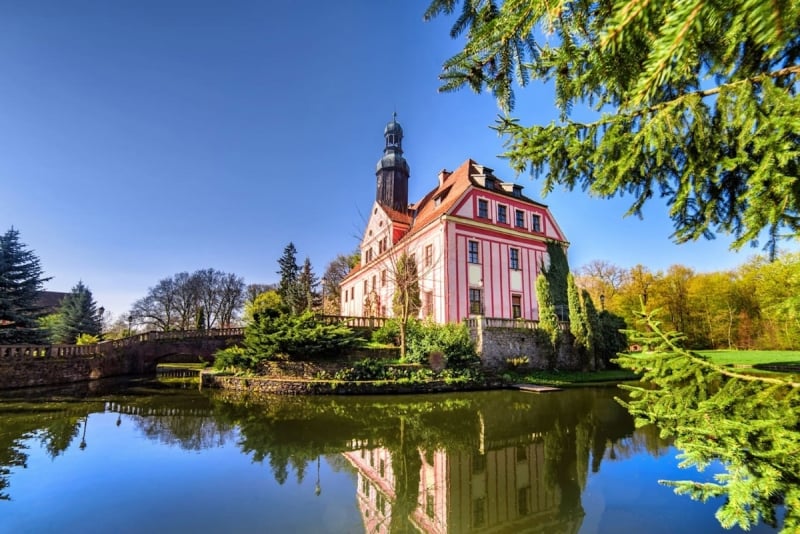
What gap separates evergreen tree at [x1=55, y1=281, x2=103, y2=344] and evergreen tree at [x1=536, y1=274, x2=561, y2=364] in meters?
36.0

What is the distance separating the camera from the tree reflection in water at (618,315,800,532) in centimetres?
191

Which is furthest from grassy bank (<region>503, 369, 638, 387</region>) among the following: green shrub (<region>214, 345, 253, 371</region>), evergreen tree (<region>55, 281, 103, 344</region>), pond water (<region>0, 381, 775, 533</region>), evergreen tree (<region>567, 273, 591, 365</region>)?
evergreen tree (<region>55, 281, 103, 344</region>)

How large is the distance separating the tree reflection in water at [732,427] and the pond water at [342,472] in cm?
290

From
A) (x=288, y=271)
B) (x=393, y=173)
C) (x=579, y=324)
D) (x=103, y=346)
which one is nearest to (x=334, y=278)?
(x=288, y=271)

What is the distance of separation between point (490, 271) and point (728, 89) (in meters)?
19.4

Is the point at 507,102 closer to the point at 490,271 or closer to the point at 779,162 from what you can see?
the point at 779,162

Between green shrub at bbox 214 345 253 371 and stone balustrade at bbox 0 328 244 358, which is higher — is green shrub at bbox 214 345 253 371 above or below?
below

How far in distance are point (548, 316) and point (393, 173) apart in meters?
17.6

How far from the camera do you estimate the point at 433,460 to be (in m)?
6.66

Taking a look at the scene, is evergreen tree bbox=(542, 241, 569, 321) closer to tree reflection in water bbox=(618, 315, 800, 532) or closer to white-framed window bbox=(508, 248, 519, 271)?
white-framed window bbox=(508, 248, 519, 271)

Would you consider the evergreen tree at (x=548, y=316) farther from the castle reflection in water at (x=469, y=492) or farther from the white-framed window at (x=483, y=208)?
the castle reflection in water at (x=469, y=492)

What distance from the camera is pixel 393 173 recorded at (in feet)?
99.0

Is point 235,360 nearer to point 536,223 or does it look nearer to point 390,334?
point 390,334

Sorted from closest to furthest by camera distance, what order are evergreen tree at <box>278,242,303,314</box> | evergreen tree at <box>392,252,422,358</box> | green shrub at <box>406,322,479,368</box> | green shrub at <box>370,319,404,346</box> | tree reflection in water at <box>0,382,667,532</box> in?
1. tree reflection in water at <box>0,382,667,532</box>
2. green shrub at <box>406,322,479,368</box>
3. evergreen tree at <box>392,252,422,358</box>
4. green shrub at <box>370,319,404,346</box>
5. evergreen tree at <box>278,242,303,314</box>
